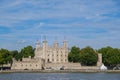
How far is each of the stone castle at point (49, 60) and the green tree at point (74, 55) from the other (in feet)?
5.72

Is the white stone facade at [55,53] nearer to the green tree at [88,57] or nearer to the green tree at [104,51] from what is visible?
the green tree at [88,57]

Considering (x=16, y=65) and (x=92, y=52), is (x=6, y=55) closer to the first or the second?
(x=16, y=65)

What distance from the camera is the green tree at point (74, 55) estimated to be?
458 ft

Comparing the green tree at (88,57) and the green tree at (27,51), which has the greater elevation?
the green tree at (27,51)

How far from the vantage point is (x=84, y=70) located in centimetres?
12556

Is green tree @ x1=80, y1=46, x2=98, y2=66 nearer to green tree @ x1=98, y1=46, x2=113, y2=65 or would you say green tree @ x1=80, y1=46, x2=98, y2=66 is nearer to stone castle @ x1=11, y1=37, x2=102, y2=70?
stone castle @ x1=11, y1=37, x2=102, y2=70

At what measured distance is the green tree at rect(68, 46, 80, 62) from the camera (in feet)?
458

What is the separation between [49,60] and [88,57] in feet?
52.3

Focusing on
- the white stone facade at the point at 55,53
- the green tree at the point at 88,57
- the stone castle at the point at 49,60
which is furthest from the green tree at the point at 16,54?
the green tree at the point at 88,57

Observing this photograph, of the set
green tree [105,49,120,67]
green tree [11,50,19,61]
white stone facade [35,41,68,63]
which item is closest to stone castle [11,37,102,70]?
white stone facade [35,41,68,63]

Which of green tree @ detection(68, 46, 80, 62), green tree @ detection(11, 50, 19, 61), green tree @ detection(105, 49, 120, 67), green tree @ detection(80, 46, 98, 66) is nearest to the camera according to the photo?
green tree @ detection(80, 46, 98, 66)

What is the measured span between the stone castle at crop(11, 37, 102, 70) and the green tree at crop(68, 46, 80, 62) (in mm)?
1743

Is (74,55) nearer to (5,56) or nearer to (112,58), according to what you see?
(112,58)

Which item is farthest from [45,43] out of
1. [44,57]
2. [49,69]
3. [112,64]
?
[112,64]
